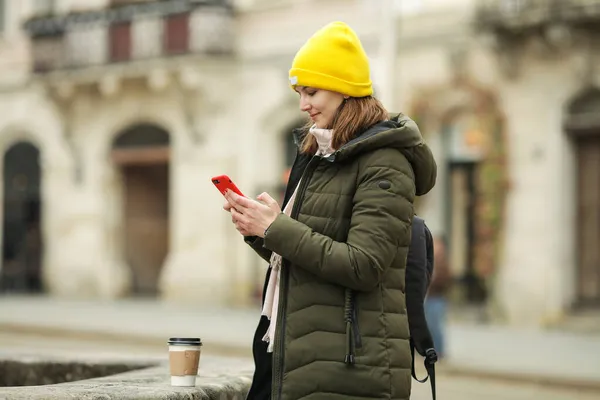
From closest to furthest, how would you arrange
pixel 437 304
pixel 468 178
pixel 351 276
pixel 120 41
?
1. pixel 351 276
2. pixel 437 304
3. pixel 468 178
4. pixel 120 41

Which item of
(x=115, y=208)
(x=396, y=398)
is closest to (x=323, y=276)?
(x=396, y=398)

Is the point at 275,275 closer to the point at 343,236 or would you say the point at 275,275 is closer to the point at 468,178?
the point at 343,236

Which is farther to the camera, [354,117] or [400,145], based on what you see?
[354,117]

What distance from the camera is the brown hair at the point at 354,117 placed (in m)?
3.54

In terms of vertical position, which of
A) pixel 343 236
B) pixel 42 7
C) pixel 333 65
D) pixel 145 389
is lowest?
pixel 145 389

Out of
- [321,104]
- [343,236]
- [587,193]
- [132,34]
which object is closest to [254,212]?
[343,236]

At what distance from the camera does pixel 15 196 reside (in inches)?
1112

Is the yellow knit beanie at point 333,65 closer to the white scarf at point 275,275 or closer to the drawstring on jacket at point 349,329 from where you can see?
the white scarf at point 275,275

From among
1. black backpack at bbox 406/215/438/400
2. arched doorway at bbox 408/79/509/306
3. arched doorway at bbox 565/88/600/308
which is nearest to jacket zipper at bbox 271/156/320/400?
black backpack at bbox 406/215/438/400

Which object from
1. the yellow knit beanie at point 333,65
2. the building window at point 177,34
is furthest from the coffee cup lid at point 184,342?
the building window at point 177,34

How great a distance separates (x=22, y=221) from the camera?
28.1m

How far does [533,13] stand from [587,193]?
10.2ft

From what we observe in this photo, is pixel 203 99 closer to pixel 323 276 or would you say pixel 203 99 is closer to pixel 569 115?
pixel 569 115

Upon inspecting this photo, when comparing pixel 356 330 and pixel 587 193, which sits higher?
pixel 587 193
